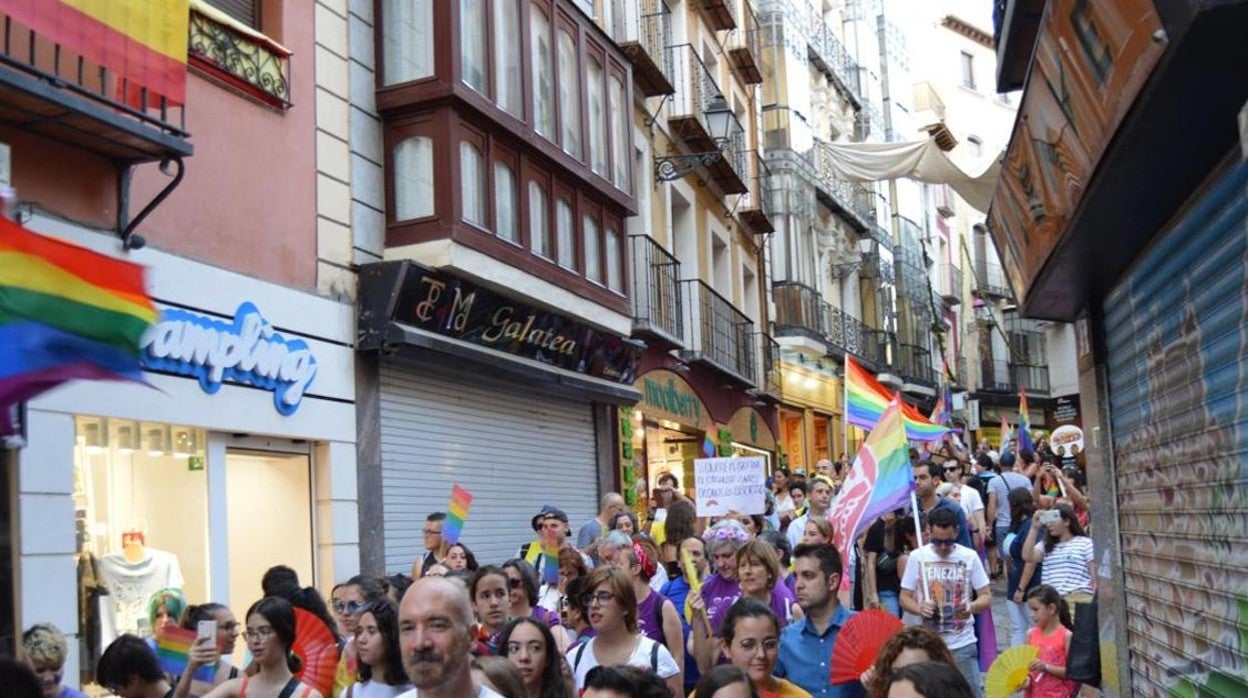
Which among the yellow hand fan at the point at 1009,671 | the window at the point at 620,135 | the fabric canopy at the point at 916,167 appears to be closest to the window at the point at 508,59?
the window at the point at 620,135

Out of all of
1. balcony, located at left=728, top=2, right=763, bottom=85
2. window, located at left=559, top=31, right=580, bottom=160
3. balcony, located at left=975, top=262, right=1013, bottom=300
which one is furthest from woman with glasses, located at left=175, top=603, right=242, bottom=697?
balcony, located at left=975, top=262, right=1013, bottom=300

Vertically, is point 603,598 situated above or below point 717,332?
below

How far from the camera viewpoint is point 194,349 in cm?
1029

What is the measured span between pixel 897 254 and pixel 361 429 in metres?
33.2

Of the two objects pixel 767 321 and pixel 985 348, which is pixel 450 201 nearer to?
pixel 767 321

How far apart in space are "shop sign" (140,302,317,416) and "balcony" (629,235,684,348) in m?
8.21

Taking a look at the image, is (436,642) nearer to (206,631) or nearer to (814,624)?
(206,631)

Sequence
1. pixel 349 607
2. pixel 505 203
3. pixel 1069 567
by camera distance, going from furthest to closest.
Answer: pixel 505 203 < pixel 1069 567 < pixel 349 607

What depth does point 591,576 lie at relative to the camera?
22.4ft

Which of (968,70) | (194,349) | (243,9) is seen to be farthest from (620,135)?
(968,70)

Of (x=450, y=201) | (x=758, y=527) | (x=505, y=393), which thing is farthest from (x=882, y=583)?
(x=505, y=393)

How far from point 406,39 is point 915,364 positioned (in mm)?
32584

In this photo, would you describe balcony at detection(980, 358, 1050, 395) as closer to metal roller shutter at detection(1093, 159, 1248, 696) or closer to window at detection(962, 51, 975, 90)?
window at detection(962, 51, 975, 90)

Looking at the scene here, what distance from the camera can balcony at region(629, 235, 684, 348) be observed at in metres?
19.7
